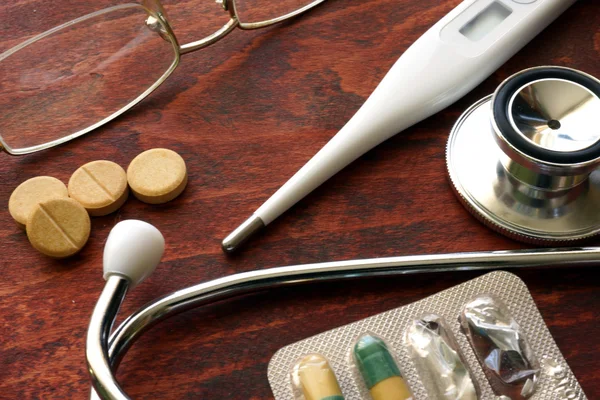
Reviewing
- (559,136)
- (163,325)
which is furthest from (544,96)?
(163,325)

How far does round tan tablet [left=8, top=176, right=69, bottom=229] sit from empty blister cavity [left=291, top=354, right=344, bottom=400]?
0.24 metres

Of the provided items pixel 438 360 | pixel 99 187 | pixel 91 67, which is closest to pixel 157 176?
pixel 99 187

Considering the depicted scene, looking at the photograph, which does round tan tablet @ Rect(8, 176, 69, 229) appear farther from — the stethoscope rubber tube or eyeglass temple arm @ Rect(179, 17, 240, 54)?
the stethoscope rubber tube

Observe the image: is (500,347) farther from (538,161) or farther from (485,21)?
(485,21)

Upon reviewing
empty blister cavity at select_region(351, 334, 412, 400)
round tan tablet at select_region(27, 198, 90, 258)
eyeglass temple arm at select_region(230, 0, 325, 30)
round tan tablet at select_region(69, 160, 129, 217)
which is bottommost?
empty blister cavity at select_region(351, 334, 412, 400)

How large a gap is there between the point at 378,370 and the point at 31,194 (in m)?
0.31

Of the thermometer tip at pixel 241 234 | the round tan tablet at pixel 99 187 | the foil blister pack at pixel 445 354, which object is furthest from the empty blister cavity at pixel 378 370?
the round tan tablet at pixel 99 187

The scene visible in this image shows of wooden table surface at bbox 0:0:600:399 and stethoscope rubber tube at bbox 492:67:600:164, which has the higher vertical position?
stethoscope rubber tube at bbox 492:67:600:164

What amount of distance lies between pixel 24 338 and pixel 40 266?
0.19 ft

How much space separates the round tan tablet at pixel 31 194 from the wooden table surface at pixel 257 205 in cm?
2

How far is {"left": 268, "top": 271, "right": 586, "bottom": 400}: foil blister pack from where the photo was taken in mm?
490

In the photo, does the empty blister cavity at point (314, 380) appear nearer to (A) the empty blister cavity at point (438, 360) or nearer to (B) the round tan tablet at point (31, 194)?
(A) the empty blister cavity at point (438, 360)

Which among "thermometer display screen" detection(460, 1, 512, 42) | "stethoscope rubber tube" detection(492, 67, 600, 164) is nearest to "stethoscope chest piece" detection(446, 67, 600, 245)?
"stethoscope rubber tube" detection(492, 67, 600, 164)

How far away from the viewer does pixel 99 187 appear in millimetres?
566
